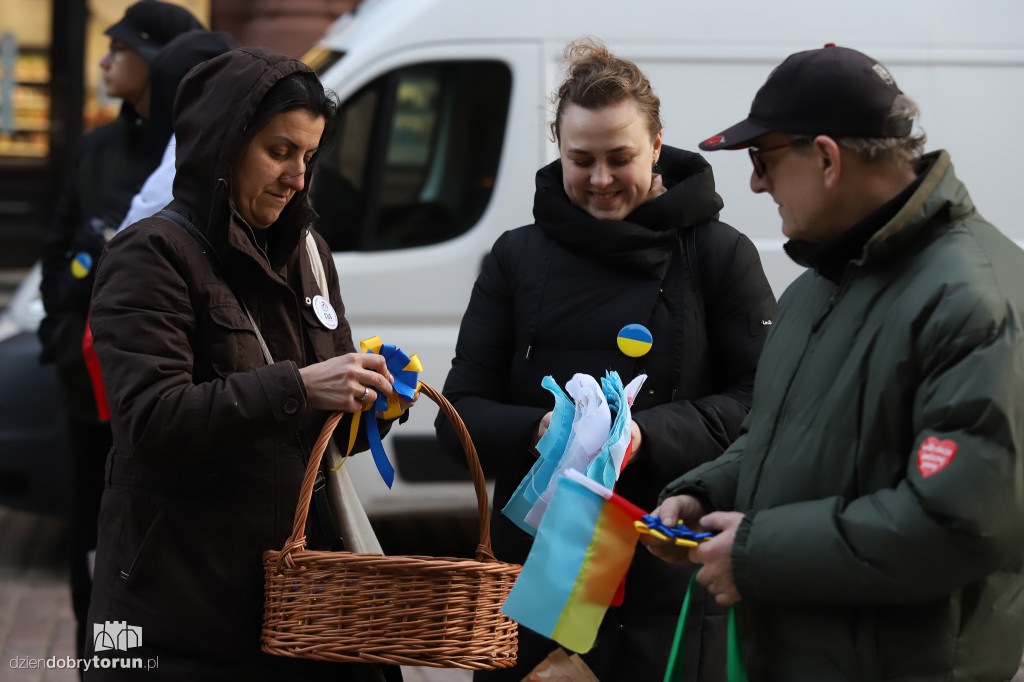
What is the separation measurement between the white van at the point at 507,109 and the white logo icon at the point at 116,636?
2.68 m

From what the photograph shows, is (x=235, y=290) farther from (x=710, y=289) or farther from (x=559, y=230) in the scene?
(x=710, y=289)

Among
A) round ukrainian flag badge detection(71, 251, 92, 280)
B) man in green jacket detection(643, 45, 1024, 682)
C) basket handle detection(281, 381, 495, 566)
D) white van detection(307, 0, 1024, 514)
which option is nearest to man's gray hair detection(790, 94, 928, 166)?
man in green jacket detection(643, 45, 1024, 682)

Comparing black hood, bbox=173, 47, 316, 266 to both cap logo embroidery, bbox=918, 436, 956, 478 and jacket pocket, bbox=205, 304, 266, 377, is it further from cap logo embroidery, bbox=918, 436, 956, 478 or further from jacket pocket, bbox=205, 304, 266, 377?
cap logo embroidery, bbox=918, 436, 956, 478

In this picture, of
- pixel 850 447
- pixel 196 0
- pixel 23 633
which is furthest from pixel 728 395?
pixel 196 0

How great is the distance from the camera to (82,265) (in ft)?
12.1

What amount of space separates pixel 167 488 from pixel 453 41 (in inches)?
122

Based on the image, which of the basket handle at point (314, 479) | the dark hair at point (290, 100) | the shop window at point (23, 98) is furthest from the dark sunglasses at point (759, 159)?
the shop window at point (23, 98)

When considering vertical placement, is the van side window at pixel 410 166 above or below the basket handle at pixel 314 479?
above

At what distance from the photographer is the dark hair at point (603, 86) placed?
8.25 feet

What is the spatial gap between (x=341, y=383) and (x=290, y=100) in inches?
21.3

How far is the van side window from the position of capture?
4980 millimetres

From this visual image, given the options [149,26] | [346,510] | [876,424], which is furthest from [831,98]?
[149,26]

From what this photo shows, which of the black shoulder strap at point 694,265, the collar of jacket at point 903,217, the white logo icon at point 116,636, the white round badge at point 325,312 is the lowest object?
the white logo icon at point 116,636

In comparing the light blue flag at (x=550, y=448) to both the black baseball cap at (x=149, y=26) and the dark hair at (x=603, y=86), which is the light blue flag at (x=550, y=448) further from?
the black baseball cap at (x=149, y=26)
